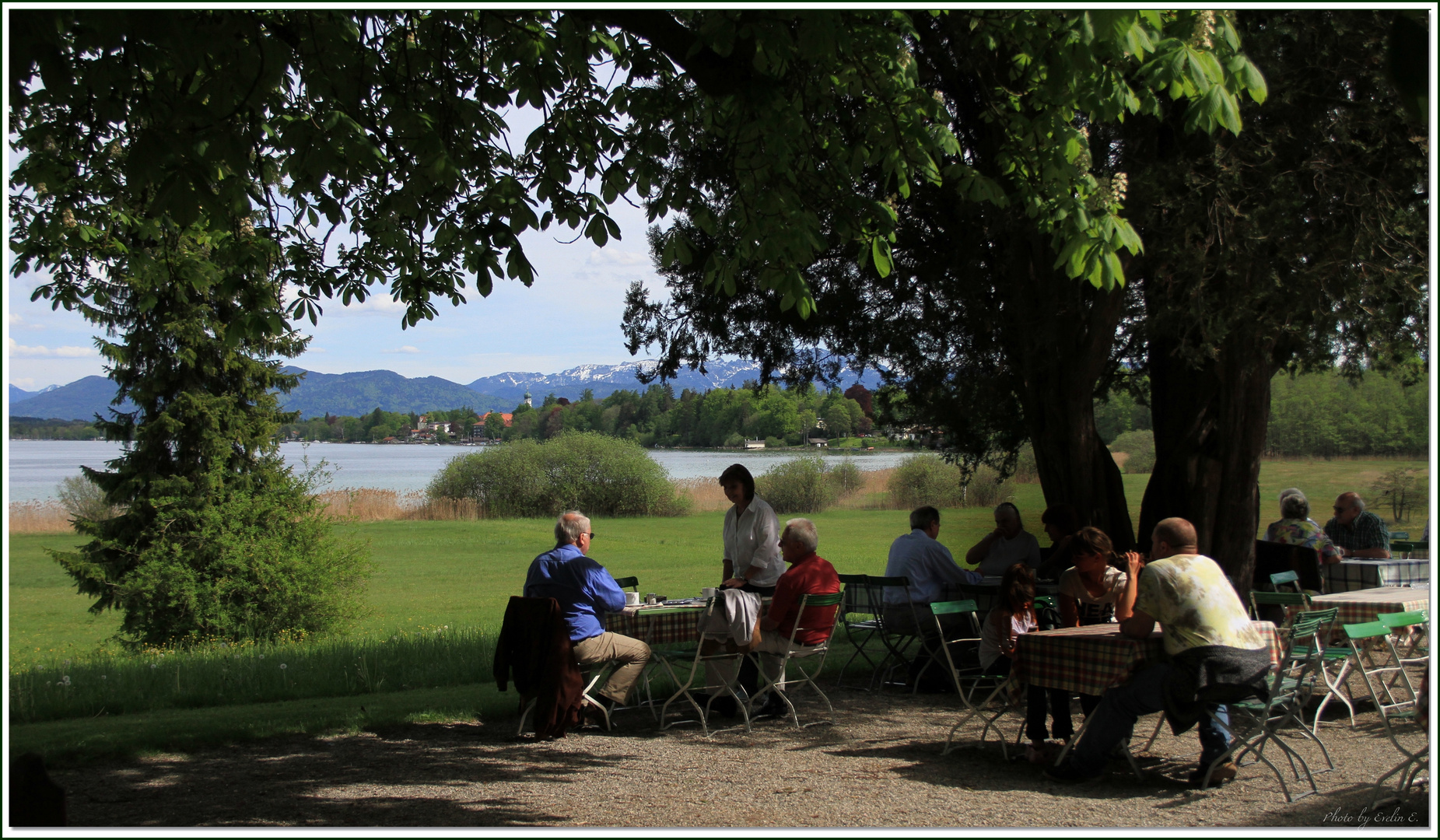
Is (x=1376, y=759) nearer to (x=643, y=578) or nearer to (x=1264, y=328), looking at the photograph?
(x=1264, y=328)

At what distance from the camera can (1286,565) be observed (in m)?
8.78

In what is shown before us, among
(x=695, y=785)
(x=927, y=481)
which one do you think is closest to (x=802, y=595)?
(x=695, y=785)

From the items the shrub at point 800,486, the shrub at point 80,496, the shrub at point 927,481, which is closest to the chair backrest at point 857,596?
the shrub at point 80,496

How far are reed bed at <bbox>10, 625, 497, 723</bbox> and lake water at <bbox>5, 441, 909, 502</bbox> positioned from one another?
1956 mm

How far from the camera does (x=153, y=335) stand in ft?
53.9

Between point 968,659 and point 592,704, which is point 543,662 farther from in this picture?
point 968,659

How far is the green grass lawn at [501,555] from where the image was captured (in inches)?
694

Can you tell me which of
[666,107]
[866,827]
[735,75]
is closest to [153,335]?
[666,107]

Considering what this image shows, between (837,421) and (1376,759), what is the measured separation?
32.4ft

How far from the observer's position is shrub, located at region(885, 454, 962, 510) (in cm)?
3100

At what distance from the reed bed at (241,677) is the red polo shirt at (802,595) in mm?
Answer: 3583

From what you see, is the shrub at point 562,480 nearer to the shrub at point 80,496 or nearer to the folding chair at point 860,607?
the shrub at point 80,496

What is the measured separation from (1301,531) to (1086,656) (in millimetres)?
4944

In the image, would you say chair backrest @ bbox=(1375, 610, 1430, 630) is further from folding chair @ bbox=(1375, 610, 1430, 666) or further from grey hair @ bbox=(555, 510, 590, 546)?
grey hair @ bbox=(555, 510, 590, 546)
